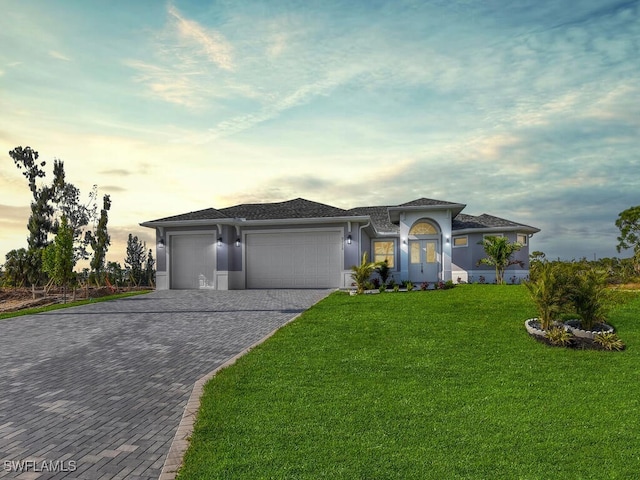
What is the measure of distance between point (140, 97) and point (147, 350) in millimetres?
8410

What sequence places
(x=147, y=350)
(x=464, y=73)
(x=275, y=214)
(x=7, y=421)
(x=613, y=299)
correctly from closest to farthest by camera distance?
(x=7, y=421)
(x=147, y=350)
(x=613, y=299)
(x=464, y=73)
(x=275, y=214)

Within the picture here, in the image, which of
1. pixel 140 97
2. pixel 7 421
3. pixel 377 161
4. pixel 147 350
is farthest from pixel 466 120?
pixel 7 421

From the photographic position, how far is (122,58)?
12.1 meters

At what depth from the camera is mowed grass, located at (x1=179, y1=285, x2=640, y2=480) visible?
3.66 meters

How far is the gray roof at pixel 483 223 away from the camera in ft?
79.2

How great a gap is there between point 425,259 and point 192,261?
12.5m

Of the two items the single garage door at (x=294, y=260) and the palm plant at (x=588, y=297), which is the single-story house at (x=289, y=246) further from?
the palm plant at (x=588, y=297)

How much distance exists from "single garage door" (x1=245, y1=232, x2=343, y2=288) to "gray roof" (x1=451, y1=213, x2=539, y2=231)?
866cm

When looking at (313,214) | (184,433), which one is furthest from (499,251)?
(184,433)

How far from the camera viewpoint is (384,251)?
2477 centimetres

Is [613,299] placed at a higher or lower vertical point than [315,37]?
lower

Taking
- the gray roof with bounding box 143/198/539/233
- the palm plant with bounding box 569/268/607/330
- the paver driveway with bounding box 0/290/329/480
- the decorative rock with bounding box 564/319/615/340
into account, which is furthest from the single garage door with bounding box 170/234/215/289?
the palm plant with bounding box 569/268/607/330

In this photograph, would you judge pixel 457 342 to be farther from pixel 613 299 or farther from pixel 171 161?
pixel 171 161

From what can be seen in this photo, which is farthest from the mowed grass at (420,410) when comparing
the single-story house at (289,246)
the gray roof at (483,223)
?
the gray roof at (483,223)
